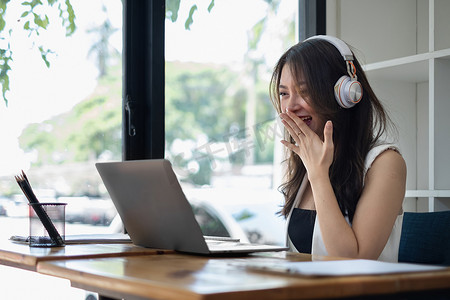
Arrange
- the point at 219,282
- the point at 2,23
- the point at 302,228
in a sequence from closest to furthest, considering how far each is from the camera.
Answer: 1. the point at 219,282
2. the point at 302,228
3. the point at 2,23

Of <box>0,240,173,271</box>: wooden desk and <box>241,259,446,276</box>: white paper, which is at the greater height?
<box>241,259,446,276</box>: white paper

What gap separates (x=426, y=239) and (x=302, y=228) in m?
0.42

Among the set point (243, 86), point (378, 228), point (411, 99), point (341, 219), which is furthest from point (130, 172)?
point (243, 86)

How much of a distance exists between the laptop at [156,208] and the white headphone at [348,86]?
64 cm

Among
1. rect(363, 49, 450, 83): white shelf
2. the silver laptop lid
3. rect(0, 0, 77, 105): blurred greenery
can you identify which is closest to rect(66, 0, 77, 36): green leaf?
rect(0, 0, 77, 105): blurred greenery

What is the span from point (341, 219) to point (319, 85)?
0.50 meters

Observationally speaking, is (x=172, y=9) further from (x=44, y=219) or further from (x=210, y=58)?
(x=44, y=219)

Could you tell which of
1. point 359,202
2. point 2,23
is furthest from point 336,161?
point 2,23

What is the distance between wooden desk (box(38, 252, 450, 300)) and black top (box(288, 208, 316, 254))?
0.81m

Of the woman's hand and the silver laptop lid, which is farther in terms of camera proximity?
the woman's hand

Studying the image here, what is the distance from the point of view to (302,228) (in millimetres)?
2039

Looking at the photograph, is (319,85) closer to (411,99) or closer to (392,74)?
(392,74)

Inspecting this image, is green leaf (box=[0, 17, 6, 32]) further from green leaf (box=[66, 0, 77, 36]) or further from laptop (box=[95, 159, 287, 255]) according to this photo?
laptop (box=[95, 159, 287, 255])

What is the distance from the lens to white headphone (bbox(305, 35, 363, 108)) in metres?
1.97
